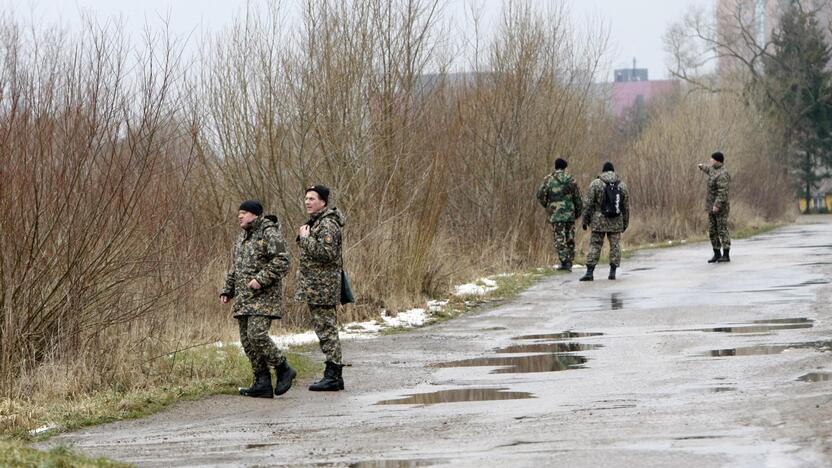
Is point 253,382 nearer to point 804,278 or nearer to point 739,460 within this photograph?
point 739,460

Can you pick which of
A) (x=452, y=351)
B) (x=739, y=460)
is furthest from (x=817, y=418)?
(x=452, y=351)

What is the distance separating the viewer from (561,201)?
24.8 m

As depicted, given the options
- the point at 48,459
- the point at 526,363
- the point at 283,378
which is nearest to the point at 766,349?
the point at 526,363

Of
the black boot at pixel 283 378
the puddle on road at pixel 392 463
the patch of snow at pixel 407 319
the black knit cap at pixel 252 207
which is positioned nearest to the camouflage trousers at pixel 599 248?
the patch of snow at pixel 407 319

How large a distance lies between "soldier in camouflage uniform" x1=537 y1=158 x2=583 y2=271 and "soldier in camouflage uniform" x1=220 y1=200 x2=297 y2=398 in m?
13.3

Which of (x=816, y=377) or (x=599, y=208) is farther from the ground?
(x=599, y=208)

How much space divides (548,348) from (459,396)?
3.30 metres

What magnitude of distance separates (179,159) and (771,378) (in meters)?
7.54

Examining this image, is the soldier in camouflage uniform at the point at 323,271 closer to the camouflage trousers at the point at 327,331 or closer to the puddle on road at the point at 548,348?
the camouflage trousers at the point at 327,331

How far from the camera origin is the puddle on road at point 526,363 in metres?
12.6

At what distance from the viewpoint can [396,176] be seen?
65.3 ft

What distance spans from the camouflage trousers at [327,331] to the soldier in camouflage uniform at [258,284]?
45 cm

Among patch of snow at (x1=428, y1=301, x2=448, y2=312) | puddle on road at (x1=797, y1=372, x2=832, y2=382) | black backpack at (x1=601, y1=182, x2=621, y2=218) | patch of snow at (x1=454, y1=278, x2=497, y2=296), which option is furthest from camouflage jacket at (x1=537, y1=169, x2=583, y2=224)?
puddle on road at (x1=797, y1=372, x2=832, y2=382)

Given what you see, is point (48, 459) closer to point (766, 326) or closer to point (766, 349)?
point (766, 349)
